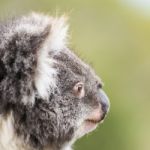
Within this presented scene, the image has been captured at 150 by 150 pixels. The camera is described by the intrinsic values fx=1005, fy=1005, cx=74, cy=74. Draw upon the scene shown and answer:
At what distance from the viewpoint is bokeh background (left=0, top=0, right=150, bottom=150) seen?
512 inches

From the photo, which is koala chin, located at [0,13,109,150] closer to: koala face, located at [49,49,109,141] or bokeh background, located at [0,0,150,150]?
koala face, located at [49,49,109,141]

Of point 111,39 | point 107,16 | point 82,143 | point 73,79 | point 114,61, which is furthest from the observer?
point 107,16

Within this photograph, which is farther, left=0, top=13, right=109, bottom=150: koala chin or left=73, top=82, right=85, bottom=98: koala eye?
left=73, top=82, right=85, bottom=98: koala eye

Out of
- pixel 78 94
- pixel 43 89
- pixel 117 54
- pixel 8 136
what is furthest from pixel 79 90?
pixel 117 54

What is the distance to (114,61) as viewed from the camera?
15805mm

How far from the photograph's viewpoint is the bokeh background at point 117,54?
12992 millimetres

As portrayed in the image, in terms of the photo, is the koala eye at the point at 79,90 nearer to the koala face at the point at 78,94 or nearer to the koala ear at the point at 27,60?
the koala face at the point at 78,94

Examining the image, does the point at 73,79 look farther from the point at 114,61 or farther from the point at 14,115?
the point at 114,61

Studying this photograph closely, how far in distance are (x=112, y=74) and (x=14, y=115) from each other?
10087mm

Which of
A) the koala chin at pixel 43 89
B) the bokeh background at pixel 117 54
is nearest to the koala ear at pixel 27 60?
the koala chin at pixel 43 89

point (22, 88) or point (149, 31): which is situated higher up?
point (149, 31)

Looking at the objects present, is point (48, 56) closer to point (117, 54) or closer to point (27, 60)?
point (27, 60)

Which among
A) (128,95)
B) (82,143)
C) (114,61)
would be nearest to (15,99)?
(82,143)

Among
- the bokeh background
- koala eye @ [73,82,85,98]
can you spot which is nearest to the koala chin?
koala eye @ [73,82,85,98]
